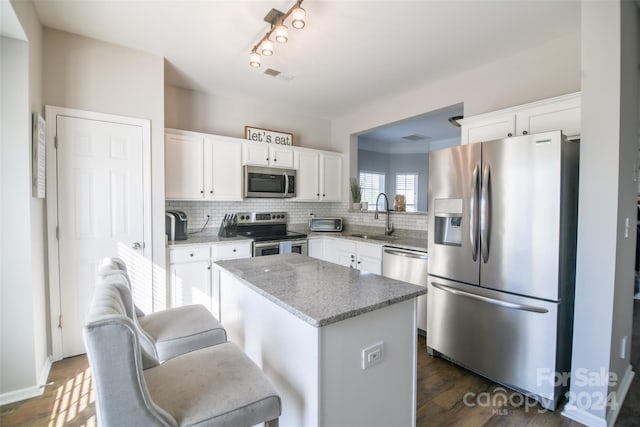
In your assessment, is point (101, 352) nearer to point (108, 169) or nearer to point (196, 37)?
point (108, 169)

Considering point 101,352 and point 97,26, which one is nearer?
point 101,352

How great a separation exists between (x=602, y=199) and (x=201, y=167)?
3478mm

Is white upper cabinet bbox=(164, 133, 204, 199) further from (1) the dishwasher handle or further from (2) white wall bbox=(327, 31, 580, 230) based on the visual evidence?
(2) white wall bbox=(327, 31, 580, 230)

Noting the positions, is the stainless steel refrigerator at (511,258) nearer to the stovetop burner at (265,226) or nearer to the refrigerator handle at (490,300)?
the refrigerator handle at (490,300)

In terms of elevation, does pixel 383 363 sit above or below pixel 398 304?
below

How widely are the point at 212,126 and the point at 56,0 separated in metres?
1.86

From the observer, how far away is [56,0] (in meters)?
2.05

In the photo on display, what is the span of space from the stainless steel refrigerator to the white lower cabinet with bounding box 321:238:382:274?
0.98 metres

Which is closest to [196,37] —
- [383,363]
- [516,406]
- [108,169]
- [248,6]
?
[248,6]

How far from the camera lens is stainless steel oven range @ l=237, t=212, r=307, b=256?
3.58 metres

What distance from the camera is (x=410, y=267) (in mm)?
2984

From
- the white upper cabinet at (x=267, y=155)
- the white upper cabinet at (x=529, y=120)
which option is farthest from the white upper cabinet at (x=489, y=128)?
the white upper cabinet at (x=267, y=155)

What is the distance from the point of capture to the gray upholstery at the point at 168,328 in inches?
57.6

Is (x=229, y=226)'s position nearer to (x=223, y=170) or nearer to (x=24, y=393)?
(x=223, y=170)
